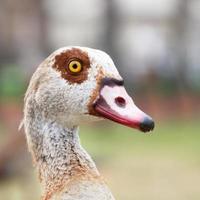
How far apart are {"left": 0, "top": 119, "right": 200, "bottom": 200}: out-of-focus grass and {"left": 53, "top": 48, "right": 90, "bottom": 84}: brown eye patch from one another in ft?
21.2

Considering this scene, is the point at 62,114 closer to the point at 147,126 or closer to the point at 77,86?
the point at 77,86

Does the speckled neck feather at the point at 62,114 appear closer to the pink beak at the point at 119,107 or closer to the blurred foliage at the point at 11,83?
the pink beak at the point at 119,107

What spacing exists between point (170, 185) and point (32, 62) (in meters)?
15.4

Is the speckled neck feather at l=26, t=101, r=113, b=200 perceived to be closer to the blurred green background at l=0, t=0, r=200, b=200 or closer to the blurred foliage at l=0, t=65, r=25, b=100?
the blurred green background at l=0, t=0, r=200, b=200

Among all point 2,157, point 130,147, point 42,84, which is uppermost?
point 42,84

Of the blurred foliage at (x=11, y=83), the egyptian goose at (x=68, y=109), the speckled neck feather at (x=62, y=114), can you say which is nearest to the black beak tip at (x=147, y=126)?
the egyptian goose at (x=68, y=109)

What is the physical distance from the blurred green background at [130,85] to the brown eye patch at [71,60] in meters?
5.54

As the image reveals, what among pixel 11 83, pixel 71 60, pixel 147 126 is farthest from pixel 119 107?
pixel 11 83

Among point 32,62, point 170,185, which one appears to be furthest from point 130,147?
point 32,62

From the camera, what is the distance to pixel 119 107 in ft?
14.1

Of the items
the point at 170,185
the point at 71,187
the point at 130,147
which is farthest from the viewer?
the point at 130,147

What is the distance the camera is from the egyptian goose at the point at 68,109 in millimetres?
4340

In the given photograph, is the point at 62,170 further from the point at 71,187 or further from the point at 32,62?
the point at 32,62

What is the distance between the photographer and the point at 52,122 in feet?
14.7
